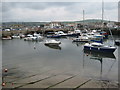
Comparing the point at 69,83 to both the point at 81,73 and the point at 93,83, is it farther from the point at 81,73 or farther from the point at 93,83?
the point at 81,73

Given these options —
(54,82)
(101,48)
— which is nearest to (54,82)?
(54,82)

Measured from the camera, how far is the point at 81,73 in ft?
42.8

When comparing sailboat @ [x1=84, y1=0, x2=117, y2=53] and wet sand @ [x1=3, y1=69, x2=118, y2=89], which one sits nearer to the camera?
wet sand @ [x1=3, y1=69, x2=118, y2=89]

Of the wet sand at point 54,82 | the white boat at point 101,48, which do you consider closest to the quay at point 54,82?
the wet sand at point 54,82

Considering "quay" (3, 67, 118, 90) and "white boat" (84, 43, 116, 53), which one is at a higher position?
"white boat" (84, 43, 116, 53)

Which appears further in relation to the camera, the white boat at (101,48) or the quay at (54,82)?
the white boat at (101,48)

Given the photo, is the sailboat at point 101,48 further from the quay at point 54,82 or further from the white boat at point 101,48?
the quay at point 54,82

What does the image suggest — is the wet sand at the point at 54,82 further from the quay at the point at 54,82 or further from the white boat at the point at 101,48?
the white boat at the point at 101,48

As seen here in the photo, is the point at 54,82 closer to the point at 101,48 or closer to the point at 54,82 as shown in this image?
the point at 54,82

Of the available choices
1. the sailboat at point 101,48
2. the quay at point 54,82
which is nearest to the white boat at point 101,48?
the sailboat at point 101,48

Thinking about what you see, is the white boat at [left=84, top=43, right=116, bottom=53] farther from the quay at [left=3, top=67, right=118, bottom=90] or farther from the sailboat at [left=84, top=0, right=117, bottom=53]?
the quay at [left=3, top=67, right=118, bottom=90]

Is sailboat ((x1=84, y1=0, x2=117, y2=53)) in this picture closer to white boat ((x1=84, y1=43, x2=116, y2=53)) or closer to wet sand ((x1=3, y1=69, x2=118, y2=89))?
white boat ((x1=84, y1=43, x2=116, y2=53))

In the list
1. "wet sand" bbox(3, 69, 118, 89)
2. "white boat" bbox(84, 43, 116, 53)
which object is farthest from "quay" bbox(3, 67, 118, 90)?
"white boat" bbox(84, 43, 116, 53)

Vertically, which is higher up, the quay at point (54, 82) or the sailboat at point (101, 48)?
the sailboat at point (101, 48)
